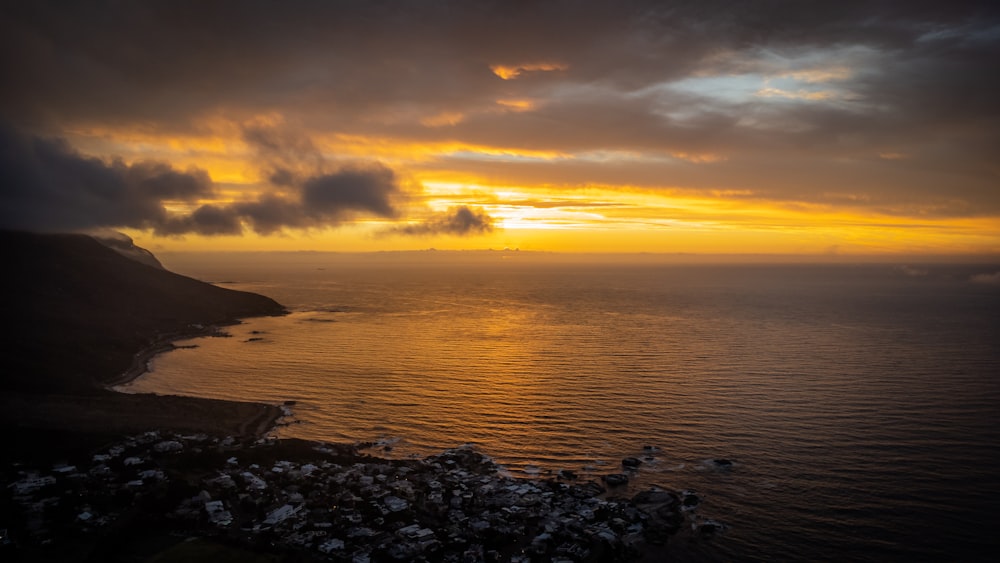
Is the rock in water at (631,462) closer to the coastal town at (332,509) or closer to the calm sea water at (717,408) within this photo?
the coastal town at (332,509)

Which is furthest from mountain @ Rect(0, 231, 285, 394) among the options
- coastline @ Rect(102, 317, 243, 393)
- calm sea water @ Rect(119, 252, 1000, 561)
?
calm sea water @ Rect(119, 252, 1000, 561)

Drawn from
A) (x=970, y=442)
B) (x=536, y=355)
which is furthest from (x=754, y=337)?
(x=970, y=442)

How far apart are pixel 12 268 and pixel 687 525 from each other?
516 ft

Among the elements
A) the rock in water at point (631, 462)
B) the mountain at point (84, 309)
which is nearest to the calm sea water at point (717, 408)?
the rock in water at point (631, 462)

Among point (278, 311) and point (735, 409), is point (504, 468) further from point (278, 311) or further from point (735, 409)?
point (278, 311)

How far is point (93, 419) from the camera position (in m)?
57.9

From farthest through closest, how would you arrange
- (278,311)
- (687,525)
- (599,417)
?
(278,311)
(599,417)
(687,525)

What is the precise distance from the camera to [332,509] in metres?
39.7

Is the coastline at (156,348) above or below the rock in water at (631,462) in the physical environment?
above

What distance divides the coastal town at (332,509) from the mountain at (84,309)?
122 feet

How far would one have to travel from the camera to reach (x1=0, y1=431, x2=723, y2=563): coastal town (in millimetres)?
34688

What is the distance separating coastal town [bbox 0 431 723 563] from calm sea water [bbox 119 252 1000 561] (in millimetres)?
4812

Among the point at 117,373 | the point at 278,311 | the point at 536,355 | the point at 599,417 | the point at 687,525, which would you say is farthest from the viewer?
the point at 278,311

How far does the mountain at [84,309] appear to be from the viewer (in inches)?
3172
